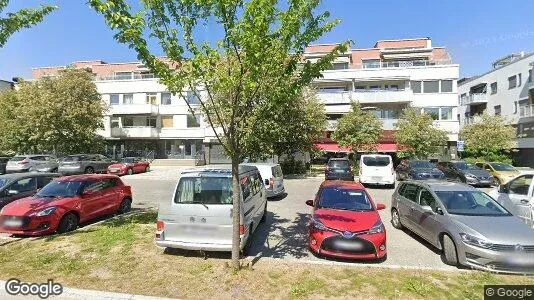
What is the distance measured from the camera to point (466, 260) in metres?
6.17

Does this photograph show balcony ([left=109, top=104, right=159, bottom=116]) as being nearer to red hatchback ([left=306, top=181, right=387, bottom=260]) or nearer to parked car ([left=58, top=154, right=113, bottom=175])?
parked car ([left=58, top=154, right=113, bottom=175])

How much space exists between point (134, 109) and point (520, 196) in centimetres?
3753

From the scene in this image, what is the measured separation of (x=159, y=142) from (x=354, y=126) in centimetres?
2430

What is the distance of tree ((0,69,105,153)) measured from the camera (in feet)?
93.7

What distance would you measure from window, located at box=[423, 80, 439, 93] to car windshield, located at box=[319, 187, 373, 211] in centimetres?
2965

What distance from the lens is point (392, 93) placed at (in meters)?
32.9

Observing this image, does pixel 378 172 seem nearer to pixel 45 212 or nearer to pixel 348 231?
pixel 348 231

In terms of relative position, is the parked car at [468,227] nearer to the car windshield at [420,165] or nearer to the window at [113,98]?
the car windshield at [420,165]

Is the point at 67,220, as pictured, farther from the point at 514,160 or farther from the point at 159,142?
the point at 514,160

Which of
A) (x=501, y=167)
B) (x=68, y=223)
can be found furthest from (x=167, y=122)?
(x=501, y=167)

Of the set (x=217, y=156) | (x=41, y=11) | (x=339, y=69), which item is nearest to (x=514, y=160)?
(x=339, y=69)

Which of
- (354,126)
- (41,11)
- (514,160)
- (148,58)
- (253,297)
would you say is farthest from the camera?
(514,160)

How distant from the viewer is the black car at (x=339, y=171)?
743 inches

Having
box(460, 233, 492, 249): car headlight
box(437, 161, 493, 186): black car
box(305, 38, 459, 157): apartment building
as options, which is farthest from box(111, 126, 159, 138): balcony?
box(460, 233, 492, 249): car headlight
